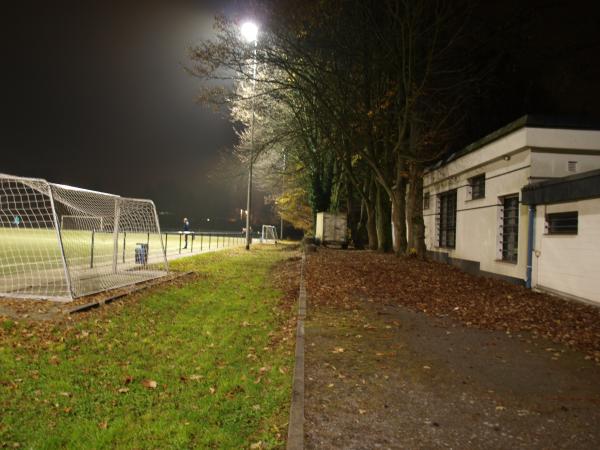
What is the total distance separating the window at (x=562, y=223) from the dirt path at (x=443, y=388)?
4.00 meters

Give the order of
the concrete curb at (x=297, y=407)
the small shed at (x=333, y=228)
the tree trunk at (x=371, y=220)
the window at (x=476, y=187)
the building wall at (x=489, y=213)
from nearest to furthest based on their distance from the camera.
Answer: the concrete curb at (x=297, y=407)
the building wall at (x=489, y=213)
the window at (x=476, y=187)
the tree trunk at (x=371, y=220)
the small shed at (x=333, y=228)

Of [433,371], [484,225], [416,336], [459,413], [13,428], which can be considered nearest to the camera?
[13,428]

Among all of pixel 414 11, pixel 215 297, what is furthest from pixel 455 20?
pixel 215 297

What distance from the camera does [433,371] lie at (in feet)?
18.6

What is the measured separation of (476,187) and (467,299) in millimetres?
7535

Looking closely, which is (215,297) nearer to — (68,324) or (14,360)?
(68,324)

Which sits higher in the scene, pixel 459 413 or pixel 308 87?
pixel 308 87

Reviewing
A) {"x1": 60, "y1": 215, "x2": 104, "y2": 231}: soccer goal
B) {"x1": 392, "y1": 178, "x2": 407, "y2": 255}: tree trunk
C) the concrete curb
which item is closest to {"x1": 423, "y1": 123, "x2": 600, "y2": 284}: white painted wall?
{"x1": 392, "y1": 178, "x2": 407, "y2": 255}: tree trunk

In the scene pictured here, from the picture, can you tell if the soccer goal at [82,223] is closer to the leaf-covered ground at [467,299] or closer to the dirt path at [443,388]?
the leaf-covered ground at [467,299]

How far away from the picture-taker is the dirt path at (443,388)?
3.96 m

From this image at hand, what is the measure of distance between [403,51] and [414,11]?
1242mm

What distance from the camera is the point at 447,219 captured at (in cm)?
2041

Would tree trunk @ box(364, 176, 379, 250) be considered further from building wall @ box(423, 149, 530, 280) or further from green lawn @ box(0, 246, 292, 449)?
green lawn @ box(0, 246, 292, 449)

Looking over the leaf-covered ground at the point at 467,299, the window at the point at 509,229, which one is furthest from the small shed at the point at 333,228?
the window at the point at 509,229
